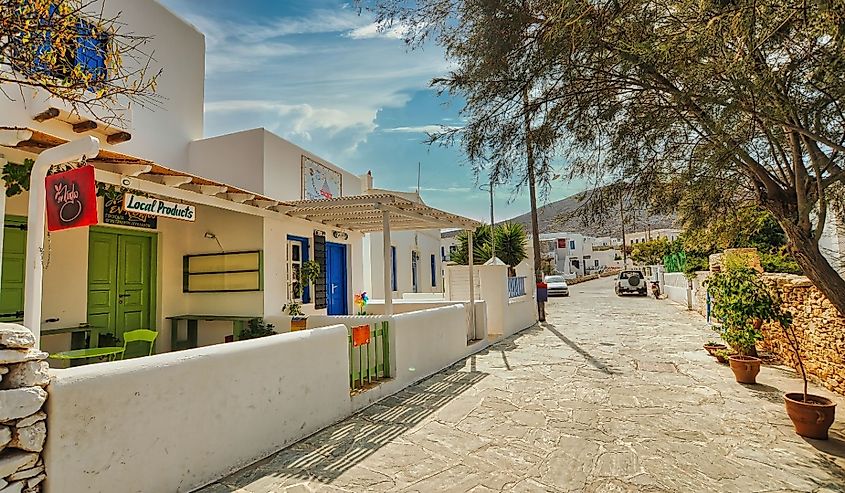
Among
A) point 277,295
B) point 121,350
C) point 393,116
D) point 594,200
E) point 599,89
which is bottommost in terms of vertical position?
point 121,350

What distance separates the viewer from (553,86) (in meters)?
5.12

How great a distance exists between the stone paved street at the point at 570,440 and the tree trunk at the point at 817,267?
1634 mm

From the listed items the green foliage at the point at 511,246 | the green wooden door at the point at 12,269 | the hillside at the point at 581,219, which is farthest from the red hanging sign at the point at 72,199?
the green foliage at the point at 511,246

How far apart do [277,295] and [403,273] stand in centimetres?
974

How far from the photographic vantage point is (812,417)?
16.7ft

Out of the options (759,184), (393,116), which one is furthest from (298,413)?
(393,116)

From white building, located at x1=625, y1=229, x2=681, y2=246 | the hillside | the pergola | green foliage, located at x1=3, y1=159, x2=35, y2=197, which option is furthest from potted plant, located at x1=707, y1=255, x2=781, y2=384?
green foliage, located at x1=3, y1=159, x2=35, y2=197

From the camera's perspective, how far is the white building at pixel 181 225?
21.5 feet

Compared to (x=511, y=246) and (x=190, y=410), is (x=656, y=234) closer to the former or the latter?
(x=511, y=246)

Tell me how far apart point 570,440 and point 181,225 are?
8207 mm

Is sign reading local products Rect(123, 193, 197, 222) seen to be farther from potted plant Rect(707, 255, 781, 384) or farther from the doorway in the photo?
potted plant Rect(707, 255, 781, 384)

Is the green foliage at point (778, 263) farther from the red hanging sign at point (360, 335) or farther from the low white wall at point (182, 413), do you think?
the low white wall at point (182, 413)

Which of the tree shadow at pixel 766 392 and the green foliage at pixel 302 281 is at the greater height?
the green foliage at pixel 302 281

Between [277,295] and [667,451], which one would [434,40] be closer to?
[667,451]
